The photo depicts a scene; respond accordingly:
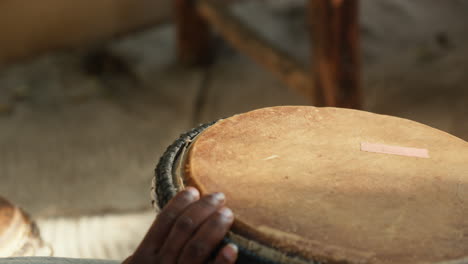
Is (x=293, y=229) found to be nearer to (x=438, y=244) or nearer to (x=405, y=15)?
(x=438, y=244)

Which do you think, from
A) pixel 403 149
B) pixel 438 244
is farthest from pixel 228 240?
pixel 403 149

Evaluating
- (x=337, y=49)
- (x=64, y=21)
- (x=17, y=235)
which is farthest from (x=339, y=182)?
(x=64, y=21)

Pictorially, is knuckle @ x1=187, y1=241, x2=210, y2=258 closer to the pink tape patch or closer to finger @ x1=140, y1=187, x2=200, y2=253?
finger @ x1=140, y1=187, x2=200, y2=253

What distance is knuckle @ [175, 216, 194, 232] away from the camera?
0.97m

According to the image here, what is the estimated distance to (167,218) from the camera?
99 cm

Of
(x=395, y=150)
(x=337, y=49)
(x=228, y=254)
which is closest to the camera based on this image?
(x=228, y=254)

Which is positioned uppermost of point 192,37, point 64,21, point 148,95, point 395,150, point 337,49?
point 395,150

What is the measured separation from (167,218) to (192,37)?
305cm

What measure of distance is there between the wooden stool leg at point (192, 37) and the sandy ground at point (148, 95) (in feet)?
0.27

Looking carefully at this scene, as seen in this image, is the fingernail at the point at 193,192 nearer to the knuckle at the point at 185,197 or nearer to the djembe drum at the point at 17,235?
the knuckle at the point at 185,197

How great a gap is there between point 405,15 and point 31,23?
2.19 metres

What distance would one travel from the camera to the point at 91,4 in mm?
4055

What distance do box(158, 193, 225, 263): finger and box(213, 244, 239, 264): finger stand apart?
5cm

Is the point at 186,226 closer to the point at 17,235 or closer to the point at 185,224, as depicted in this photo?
→ the point at 185,224
